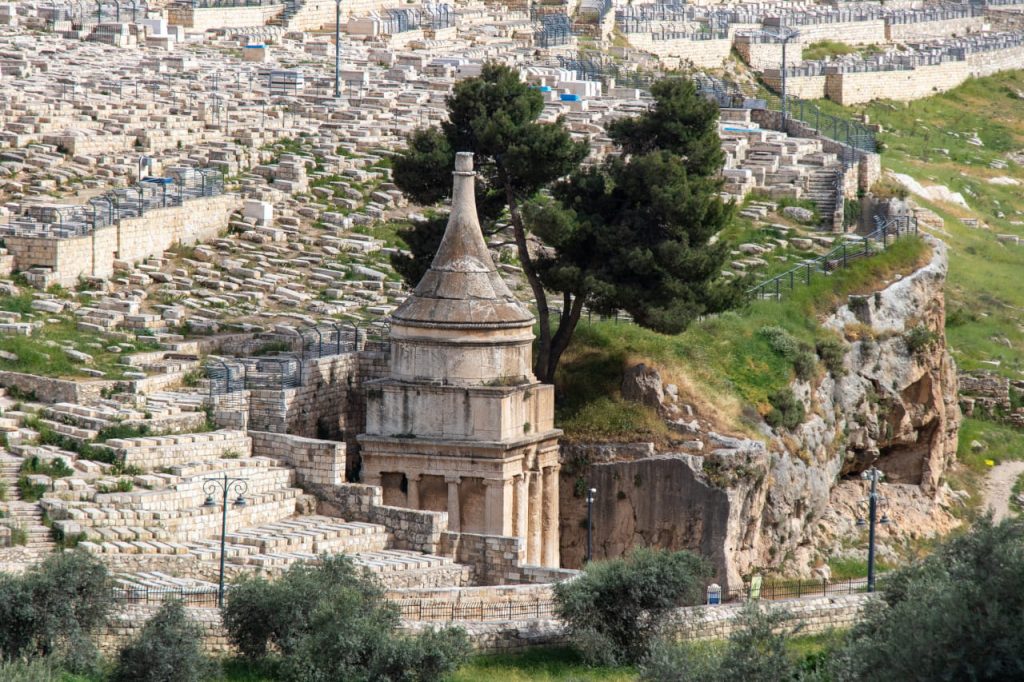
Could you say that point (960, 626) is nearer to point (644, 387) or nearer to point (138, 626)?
point (138, 626)

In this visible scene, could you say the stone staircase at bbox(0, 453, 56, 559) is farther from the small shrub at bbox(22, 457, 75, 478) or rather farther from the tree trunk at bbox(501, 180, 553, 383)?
the tree trunk at bbox(501, 180, 553, 383)

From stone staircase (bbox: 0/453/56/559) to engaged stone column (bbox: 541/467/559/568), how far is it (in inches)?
437

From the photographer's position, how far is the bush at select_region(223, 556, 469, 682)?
4156 cm

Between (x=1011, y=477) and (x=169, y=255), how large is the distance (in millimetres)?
22397

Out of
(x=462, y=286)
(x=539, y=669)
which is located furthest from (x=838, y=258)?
(x=539, y=669)

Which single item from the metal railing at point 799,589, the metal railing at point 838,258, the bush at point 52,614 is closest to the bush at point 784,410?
the metal railing at point 838,258

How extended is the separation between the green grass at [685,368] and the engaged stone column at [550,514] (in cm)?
146

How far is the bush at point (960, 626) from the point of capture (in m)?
34.9

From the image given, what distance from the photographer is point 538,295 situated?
2153 inches

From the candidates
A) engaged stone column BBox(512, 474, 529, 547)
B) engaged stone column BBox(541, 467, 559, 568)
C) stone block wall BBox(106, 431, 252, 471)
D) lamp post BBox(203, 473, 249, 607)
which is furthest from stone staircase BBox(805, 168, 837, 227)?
lamp post BBox(203, 473, 249, 607)

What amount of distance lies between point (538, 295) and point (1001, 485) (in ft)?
57.5

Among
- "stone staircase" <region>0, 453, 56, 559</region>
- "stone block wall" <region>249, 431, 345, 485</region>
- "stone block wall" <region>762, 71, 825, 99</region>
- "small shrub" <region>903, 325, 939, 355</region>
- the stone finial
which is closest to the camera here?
"stone staircase" <region>0, 453, 56, 559</region>

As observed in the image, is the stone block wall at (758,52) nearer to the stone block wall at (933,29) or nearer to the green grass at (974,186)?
the green grass at (974,186)

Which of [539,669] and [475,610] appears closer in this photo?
[539,669]
